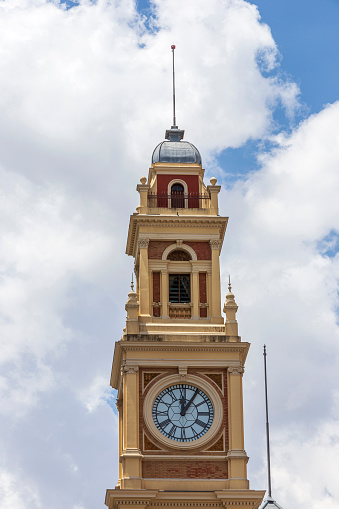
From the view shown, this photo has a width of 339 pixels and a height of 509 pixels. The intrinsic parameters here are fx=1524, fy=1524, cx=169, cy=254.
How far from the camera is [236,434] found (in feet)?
186

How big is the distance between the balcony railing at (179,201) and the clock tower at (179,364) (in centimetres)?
4

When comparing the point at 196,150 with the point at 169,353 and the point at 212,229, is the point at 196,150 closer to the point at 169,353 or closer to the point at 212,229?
the point at 212,229

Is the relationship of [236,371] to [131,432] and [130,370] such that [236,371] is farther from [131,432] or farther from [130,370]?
[131,432]

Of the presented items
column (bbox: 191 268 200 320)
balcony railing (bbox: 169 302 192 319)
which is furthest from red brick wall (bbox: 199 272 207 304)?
balcony railing (bbox: 169 302 192 319)

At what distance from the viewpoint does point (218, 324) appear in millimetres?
59094

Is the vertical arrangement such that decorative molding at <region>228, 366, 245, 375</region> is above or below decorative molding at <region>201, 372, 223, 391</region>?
above

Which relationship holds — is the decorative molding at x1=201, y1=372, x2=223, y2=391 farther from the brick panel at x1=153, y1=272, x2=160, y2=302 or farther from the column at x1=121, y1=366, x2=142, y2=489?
the brick panel at x1=153, y1=272, x2=160, y2=302

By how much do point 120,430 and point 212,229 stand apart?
8816mm

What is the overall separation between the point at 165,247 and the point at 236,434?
847 centimetres

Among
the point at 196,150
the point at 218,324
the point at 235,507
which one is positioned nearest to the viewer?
the point at 235,507

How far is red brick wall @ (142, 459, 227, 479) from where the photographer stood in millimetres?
55938

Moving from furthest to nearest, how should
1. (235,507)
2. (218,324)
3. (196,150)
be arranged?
1. (196,150)
2. (218,324)
3. (235,507)

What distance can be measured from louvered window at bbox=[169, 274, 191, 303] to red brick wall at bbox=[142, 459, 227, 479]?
7.01 m

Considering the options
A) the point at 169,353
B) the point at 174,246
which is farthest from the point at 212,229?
the point at 169,353
